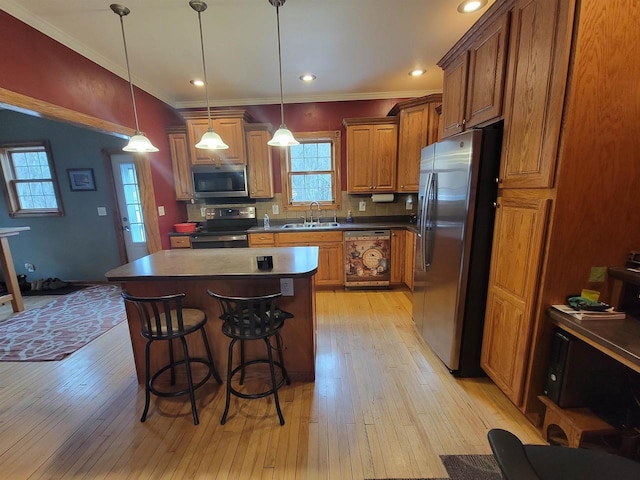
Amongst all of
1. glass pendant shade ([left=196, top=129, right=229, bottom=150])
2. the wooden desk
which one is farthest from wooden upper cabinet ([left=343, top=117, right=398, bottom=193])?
the wooden desk

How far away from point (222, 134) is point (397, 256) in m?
2.98

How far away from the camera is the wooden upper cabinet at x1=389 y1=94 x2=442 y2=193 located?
11.5 feet

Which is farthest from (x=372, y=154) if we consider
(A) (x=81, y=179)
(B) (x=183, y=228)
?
(A) (x=81, y=179)

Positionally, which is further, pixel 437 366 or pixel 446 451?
pixel 437 366

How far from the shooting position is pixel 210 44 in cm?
252

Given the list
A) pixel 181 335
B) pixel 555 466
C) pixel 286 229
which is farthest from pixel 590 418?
pixel 286 229

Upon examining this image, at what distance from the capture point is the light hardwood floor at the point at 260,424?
1.45 metres

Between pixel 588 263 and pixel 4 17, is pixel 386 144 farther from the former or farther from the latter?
pixel 4 17

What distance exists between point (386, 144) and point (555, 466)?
3590mm

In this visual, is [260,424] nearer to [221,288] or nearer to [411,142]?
[221,288]

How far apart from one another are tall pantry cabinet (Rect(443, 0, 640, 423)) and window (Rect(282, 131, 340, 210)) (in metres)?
2.68

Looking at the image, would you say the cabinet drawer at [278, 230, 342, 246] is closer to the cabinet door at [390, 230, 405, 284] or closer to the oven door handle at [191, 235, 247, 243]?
the oven door handle at [191, 235, 247, 243]

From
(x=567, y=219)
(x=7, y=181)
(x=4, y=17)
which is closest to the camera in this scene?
(x=567, y=219)

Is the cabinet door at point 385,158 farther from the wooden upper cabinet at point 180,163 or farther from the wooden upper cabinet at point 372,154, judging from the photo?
the wooden upper cabinet at point 180,163
